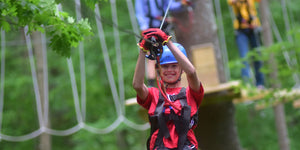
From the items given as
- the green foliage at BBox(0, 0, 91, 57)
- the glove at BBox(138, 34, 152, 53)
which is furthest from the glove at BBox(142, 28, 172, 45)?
the green foliage at BBox(0, 0, 91, 57)

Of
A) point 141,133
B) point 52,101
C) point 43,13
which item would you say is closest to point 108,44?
point 52,101

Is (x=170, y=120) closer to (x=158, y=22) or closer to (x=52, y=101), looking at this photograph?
(x=158, y=22)

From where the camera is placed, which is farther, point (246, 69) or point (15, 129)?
point (15, 129)

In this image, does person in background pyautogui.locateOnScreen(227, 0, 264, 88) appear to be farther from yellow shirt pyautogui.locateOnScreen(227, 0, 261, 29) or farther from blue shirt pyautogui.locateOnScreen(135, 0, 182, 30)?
blue shirt pyautogui.locateOnScreen(135, 0, 182, 30)

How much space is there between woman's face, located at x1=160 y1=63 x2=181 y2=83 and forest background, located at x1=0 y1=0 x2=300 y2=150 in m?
9.25

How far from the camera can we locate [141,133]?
1515 centimetres

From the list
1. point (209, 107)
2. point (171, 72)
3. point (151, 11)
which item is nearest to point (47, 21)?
point (171, 72)

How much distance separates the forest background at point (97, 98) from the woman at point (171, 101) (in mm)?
9255

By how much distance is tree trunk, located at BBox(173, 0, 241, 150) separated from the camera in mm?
5570

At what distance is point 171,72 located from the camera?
114 inches

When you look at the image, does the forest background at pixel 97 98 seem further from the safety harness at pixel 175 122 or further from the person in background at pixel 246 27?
the safety harness at pixel 175 122

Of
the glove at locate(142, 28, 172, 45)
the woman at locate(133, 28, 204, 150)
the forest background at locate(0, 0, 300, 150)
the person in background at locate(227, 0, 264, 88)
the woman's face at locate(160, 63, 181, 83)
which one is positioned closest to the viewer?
the glove at locate(142, 28, 172, 45)

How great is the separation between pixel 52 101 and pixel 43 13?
11.6 m

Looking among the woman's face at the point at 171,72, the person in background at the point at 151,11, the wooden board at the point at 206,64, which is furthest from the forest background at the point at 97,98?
the woman's face at the point at 171,72
